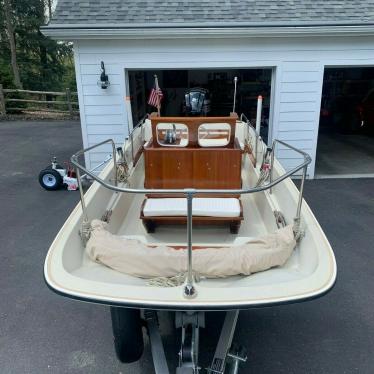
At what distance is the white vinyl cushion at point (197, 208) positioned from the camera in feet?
10.5

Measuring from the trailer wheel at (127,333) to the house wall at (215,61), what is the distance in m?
4.46

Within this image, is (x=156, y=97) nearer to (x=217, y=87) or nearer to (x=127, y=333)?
(x=127, y=333)

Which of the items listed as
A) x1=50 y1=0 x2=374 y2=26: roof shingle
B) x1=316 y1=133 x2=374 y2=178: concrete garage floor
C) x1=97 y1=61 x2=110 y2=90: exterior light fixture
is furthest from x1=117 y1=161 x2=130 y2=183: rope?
x1=316 y1=133 x2=374 y2=178: concrete garage floor

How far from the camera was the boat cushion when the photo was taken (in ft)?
7.72

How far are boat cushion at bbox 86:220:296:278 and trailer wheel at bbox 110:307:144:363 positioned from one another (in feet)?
0.91

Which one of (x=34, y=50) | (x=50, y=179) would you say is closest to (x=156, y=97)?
(x=50, y=179)

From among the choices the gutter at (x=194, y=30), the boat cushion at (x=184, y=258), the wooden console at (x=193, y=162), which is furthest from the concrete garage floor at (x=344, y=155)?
the boat cushion at (x=184, y=258)

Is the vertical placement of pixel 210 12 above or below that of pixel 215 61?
above

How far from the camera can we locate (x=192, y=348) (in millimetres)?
2211

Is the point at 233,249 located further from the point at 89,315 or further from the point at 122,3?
the point at 122,3

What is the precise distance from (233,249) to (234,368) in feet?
2.65

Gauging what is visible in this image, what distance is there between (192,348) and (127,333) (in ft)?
1.64

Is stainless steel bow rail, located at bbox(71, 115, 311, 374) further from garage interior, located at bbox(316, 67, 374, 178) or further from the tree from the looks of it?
the tree

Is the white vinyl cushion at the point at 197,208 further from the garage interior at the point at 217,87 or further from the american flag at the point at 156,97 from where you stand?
the garage interior at the point at 217,87
